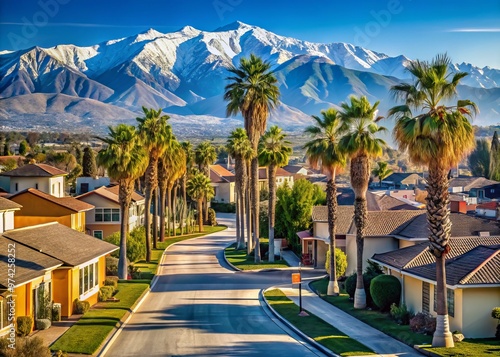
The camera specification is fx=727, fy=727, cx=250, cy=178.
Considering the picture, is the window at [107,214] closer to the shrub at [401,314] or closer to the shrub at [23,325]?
the shrub at [401,314]

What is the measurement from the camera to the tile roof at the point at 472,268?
30.8 meters

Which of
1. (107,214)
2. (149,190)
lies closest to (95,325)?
(149,190)

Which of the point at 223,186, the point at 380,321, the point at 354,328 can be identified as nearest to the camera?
the point at 354,328

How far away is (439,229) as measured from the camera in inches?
1179

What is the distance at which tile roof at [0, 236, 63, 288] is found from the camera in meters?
29.0

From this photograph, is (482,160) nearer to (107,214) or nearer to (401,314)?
(107,214)

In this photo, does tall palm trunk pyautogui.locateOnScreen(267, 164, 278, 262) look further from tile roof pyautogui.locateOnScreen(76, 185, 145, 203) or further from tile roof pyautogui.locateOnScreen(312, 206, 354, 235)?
tile roof pyautogui.locateOnScreen(76, 185, 145, 203)

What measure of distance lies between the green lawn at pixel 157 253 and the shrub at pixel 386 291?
2128 cm

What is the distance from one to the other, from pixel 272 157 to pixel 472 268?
3362cm

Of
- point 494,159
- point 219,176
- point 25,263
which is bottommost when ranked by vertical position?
point 25,263

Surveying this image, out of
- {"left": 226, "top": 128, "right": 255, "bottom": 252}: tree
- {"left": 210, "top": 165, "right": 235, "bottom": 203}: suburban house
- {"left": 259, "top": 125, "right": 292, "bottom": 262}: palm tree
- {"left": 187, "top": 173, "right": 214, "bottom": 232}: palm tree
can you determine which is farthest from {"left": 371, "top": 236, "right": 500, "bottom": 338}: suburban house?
{"left": 210, "top": 165, "right": 235, "bottom": 203}: suburban house

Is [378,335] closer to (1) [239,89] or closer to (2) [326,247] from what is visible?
(2) [326,247]

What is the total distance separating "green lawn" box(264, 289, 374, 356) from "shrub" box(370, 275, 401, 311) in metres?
3.41

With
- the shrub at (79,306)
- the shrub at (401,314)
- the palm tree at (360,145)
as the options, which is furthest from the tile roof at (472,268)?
the shrub at (79,306)
